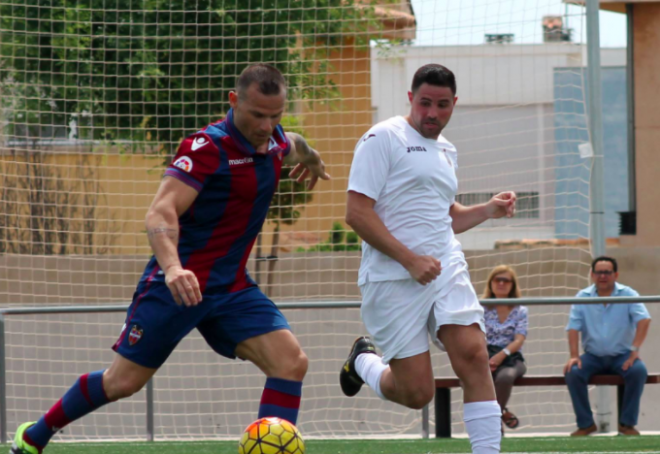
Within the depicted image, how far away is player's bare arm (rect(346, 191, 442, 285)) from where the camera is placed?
4.21 meters

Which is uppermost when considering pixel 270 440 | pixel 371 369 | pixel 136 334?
pixel 136 334

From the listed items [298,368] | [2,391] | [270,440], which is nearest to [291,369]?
[298,368]

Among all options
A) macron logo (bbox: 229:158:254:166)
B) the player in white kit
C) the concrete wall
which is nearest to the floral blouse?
the player in white kit

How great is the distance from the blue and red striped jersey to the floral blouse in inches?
178

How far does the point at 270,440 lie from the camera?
398 cm

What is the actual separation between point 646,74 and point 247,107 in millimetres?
13583

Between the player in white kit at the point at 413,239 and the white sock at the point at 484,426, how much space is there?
0.26 feet

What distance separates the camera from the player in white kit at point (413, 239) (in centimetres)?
432

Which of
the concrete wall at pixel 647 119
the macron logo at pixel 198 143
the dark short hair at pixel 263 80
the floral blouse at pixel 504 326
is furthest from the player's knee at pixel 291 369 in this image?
the concrete wall at pixel 647 119

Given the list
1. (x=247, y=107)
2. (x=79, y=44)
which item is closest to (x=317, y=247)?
(x=79, y=44)

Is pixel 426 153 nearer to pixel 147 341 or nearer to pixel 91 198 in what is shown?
pixel 147 341

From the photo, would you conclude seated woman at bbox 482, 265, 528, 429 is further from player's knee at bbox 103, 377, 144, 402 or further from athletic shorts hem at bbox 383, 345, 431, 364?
player's knee at bbox 103, 377, 144, 402

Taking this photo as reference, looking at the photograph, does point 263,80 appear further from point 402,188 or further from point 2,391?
point 2,391

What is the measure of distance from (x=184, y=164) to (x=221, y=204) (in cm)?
25
